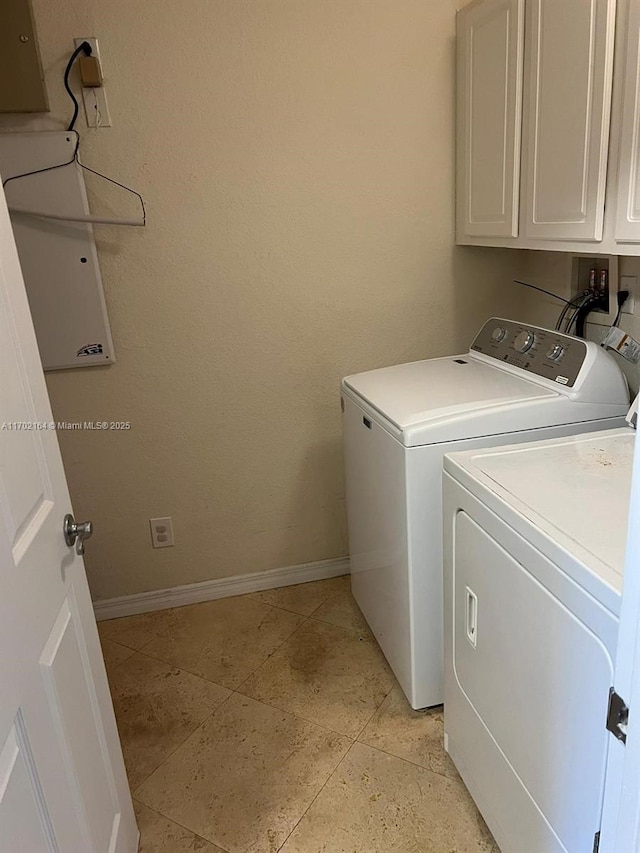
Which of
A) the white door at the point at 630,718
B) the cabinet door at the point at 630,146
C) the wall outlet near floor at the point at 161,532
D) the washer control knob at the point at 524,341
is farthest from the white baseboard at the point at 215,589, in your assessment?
the white door at the point at 630,718

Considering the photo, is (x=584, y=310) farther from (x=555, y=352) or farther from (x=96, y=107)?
(x=96, y=107)

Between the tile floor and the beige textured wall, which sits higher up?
the beige textured wall

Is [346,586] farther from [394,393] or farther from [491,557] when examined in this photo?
[491,557]

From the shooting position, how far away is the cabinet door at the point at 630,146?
4.48ft

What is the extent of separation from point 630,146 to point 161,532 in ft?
6.50

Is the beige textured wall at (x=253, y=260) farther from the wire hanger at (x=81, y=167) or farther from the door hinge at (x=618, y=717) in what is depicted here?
the door hinge at (x=618, y=717)

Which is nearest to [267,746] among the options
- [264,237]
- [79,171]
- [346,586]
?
[346,586]

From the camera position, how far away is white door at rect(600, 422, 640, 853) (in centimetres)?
68

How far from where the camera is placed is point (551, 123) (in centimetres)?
167

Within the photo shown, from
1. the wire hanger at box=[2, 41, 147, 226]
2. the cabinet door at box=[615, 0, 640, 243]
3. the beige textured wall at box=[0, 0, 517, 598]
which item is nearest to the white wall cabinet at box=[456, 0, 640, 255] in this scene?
the cabinet door at box=[615, 0, 640, 243]

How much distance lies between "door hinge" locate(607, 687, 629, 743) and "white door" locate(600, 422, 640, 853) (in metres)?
0.01

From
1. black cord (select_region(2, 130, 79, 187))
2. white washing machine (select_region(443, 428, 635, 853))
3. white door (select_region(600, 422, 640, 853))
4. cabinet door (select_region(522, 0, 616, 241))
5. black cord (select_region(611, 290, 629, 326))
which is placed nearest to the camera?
white door (select_region(600, 422, 640, 853))

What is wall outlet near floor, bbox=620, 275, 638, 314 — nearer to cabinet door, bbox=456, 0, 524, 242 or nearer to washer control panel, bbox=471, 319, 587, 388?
washer control panel, bbox=471, 319, 587, 388

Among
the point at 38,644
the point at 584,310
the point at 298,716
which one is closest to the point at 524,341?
the point at 584,310
